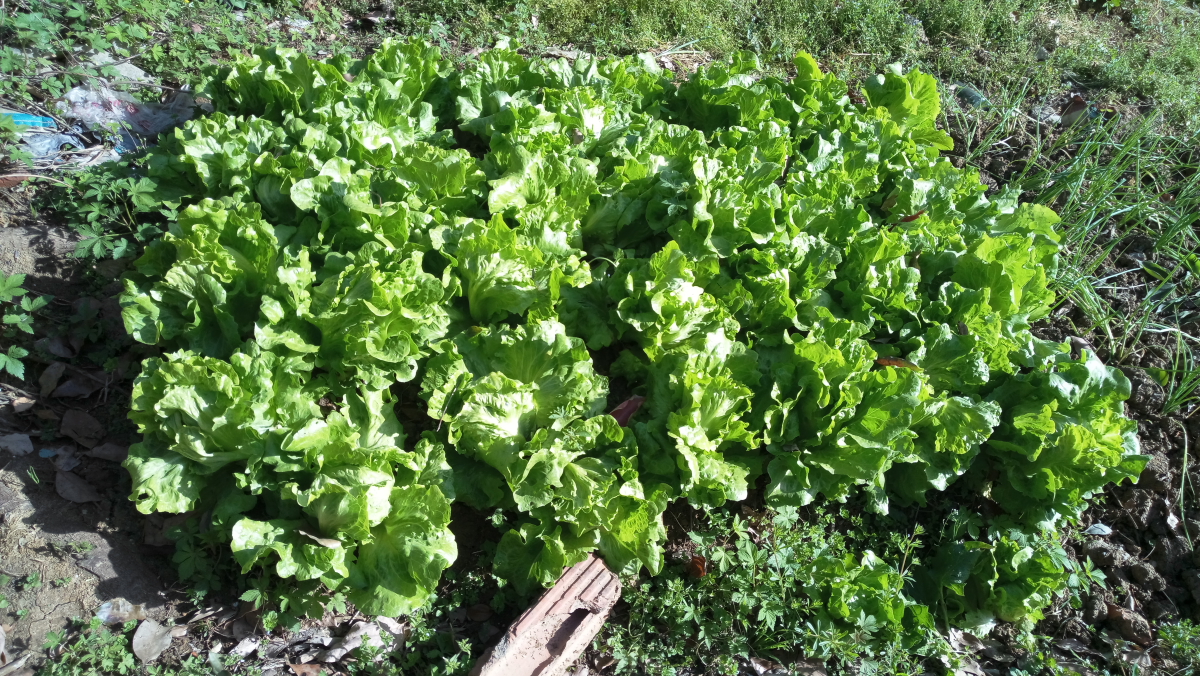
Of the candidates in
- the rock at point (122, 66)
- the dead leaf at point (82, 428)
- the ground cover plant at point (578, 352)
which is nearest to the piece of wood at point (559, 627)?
the ground cover plant at point (578, 352)

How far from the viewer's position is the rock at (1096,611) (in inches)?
141

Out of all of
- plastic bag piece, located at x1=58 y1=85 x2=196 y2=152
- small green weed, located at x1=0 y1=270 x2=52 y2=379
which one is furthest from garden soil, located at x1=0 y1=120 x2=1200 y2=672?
plastic bag piece, located at x1=58 y1=85 x2=196 y2=152

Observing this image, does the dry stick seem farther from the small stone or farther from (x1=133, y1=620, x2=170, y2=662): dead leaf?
(x1=133, y1=620, x2=170, y2=662): dead leaf

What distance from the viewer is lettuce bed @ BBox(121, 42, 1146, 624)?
2926 mm

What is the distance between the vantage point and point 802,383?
11.0 feet

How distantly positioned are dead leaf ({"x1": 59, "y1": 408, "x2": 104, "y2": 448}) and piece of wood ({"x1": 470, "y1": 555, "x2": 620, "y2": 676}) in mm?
1991

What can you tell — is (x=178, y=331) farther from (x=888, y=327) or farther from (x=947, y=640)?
(x=947, y=640)

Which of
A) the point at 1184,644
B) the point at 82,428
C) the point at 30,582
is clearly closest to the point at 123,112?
the point at 82,428

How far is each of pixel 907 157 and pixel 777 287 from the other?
1.55m

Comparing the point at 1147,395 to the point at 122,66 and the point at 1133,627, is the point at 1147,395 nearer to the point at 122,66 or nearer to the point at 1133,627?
the point at 1133,627

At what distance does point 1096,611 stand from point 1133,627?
0.15 meters

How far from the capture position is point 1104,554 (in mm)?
3777

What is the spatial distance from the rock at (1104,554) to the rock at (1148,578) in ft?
0.26

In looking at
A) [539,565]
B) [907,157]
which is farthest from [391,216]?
[907,157]
